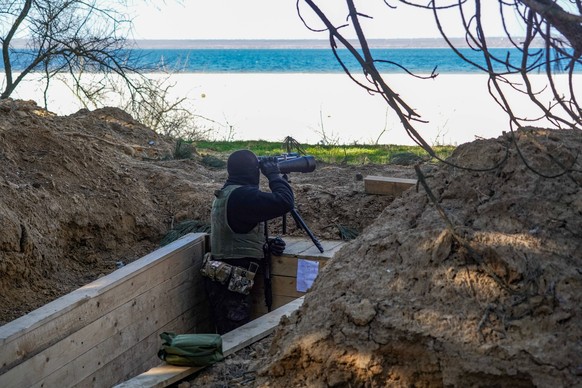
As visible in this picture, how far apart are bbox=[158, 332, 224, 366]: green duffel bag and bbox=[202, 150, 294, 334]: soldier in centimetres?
235

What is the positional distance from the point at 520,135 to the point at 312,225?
3.80 m

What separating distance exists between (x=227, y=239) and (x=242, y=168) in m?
0.59

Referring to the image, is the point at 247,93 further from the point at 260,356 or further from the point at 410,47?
the point at 410,47

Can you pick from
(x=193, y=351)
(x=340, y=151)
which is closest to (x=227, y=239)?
(x=193, y=351)

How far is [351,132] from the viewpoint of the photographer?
19.2 metres

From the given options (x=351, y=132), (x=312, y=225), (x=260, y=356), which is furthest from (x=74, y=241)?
(x=351, y=132)

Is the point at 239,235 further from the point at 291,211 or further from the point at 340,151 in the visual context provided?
the point at 340,151

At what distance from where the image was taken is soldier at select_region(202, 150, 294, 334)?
6.77m

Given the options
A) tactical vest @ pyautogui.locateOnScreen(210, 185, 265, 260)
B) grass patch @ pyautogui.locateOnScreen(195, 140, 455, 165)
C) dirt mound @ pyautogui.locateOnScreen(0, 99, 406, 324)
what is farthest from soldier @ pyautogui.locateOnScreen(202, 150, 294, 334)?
grass patch @ pyautogui.locateOnScreen(195, 140, 455, 165)

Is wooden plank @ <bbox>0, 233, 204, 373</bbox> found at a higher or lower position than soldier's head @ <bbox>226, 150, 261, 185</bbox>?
lower

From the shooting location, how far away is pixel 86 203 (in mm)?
7277

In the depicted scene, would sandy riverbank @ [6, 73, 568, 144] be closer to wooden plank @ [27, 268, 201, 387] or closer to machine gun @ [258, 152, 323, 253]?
machine gun @ [258, 152, 323, 253]

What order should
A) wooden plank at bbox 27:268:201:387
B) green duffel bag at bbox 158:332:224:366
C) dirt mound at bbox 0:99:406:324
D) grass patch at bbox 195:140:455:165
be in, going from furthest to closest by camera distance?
grass patch at bbox 195:140:455:165, dirt mound at bbox 0:99:406:324, wooden plank at bbox 27:268:201:387, green duffel bag at bbox 158:332:224:366

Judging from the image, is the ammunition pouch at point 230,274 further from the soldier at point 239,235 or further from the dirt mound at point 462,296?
the dirt mound at point 462,296
